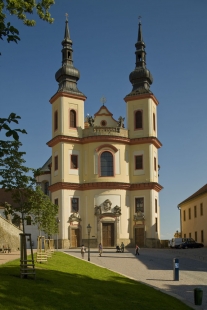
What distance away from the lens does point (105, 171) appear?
64.4 m

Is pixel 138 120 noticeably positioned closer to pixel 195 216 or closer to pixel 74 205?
pixel 74 205

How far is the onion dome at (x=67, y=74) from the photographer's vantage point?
218 ft

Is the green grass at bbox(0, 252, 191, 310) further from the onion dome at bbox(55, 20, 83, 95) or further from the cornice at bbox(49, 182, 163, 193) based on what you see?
the onion dome at bbox(55, 20, 83, 95)

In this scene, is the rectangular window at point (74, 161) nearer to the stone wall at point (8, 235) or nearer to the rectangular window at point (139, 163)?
the rectangular window at point (139, 163)

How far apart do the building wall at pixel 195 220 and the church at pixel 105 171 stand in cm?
658

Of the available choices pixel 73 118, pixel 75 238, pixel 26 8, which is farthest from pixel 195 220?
pixel 26 8

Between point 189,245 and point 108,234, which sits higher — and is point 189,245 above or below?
below

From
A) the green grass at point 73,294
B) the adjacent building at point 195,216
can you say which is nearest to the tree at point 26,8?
the green grass at point 73,294

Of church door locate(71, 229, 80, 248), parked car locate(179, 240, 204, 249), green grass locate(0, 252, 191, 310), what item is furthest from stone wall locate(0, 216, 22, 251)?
green grass locate(0, 252, 191, 310)

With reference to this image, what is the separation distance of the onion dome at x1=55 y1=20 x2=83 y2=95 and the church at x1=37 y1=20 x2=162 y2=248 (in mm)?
127

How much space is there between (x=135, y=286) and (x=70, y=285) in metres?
4.01

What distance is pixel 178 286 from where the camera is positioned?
25.4m

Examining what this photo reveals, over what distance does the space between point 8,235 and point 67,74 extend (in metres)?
25.2

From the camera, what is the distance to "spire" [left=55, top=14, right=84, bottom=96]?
66312mm
